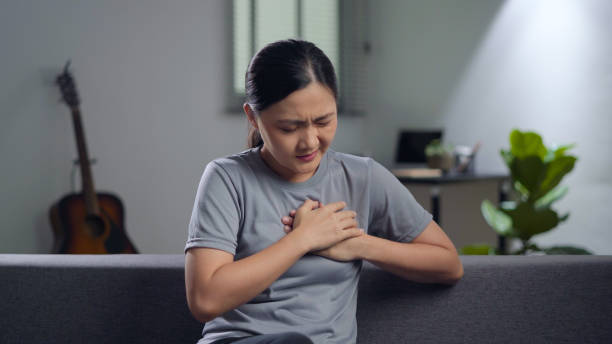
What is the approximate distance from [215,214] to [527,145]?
1.76m

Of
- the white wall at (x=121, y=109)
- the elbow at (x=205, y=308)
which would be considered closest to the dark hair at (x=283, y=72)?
the elbow at (x=205, y=308)

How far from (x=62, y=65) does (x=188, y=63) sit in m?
0.75

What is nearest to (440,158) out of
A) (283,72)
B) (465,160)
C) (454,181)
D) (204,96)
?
(465,160)

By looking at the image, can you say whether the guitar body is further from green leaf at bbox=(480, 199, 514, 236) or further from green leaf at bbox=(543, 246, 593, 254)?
green leaf at bbox=(543, 246, 593, 254)

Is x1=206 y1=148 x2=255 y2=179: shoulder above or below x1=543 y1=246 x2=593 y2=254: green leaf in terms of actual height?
above

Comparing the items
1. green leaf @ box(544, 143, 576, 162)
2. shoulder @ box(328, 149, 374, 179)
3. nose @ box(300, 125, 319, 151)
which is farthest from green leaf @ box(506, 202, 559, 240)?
nose @ box(300, 125, 319, 151)

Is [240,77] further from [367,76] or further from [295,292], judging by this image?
[295,292]

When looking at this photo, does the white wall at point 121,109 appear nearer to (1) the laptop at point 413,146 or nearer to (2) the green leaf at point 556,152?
(1) the laptop at point 413,146

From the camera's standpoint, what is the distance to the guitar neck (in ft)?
9.04

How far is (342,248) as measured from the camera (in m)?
1.04

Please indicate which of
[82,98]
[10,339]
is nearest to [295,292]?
[10,339]

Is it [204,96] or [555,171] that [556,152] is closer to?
[555,171]

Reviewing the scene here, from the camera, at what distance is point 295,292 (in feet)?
3.32

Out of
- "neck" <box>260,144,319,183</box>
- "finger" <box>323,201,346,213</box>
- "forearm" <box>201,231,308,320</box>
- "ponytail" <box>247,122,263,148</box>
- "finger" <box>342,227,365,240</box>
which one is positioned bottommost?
"forearm" <box>201,231,308,320</box>
